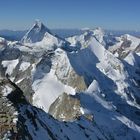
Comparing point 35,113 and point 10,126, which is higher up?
point 10,126

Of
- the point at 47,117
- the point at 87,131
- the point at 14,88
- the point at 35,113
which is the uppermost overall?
the point at 14,88

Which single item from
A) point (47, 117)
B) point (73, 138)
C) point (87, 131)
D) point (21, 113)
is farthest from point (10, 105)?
point (87, 131)

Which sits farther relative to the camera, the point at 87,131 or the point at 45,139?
the point at 87,131

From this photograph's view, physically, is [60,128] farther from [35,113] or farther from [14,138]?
[14,138]

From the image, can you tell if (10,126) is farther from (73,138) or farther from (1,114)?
(73,138)

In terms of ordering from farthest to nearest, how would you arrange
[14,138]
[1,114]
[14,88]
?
[14,88] → [1,114] → [14,138]

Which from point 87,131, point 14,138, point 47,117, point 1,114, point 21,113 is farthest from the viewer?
point 87,131

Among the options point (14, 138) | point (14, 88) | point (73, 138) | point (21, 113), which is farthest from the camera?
point (73, 138)

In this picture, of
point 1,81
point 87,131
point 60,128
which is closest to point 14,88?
point 1,81

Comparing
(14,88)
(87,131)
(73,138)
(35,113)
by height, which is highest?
(14,88)
